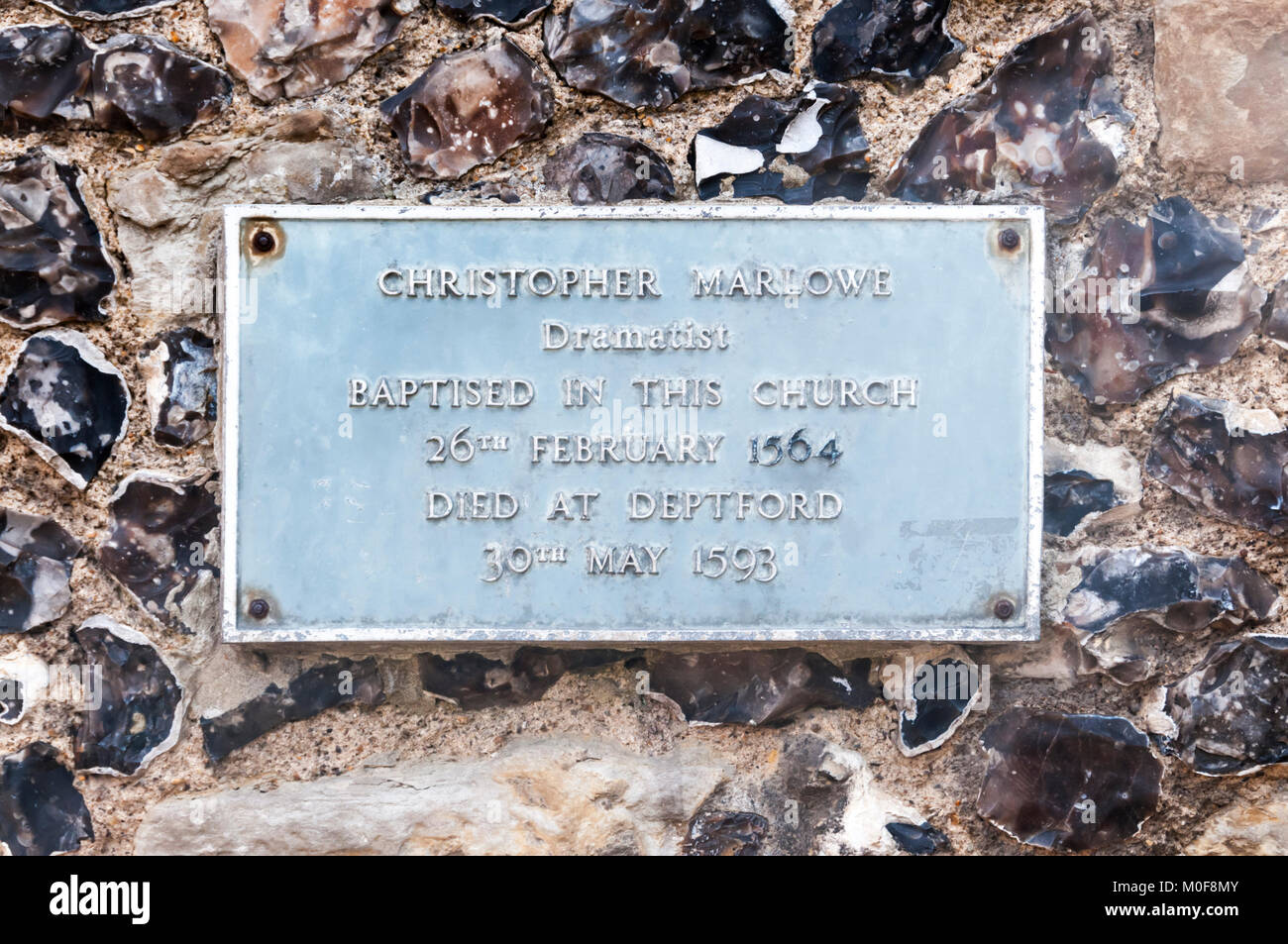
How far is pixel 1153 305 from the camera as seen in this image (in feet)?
4.53

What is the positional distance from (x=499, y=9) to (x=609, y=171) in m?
0.27

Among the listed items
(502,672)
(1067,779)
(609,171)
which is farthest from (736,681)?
(609,171)

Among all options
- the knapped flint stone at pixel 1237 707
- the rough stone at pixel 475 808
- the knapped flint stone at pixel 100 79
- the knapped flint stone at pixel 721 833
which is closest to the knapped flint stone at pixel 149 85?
the knapped flint stone at pixel 100 79

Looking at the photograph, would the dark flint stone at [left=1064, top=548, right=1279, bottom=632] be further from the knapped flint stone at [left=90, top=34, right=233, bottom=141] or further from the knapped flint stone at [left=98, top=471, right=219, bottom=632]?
the knapped flint stone at [left=90, top=34, right=233, bottom=141]

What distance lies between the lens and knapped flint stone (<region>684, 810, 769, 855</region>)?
4.64 feet

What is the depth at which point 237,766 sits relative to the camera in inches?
55.1

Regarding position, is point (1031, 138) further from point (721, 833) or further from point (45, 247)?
point (45, 247)

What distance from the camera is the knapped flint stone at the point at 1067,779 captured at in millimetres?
1397

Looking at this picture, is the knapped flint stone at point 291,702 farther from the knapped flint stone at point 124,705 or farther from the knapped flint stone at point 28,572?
the knapped flint stone at point 28,572

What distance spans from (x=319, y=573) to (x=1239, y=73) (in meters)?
1.43

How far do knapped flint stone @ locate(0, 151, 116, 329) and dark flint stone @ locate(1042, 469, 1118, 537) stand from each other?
1.36m

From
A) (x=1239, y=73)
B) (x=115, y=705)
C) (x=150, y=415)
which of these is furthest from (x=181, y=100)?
(x=1239, y=73)

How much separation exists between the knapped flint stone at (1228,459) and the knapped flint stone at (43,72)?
158cm

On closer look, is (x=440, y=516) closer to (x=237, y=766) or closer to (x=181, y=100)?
(x=237, y=766)
